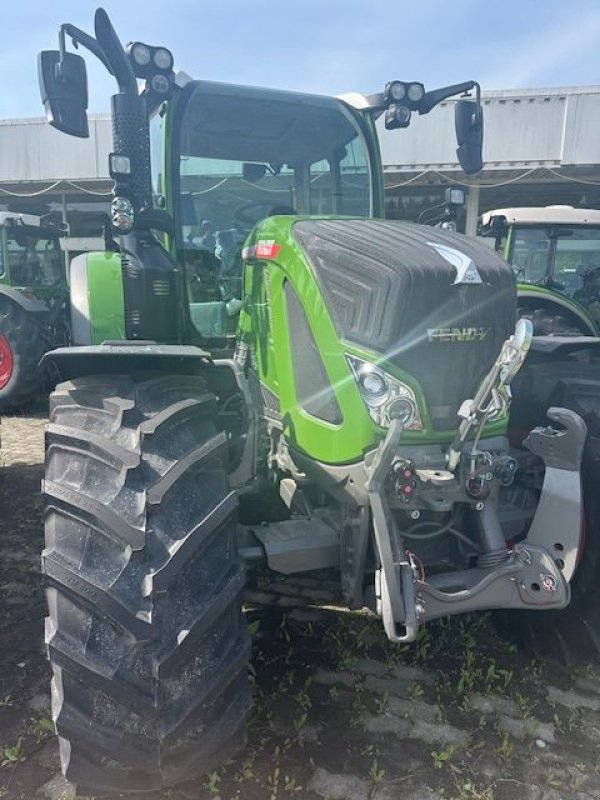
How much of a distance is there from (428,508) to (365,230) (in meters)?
1.10

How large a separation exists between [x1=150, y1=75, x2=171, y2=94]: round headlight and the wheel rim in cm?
567

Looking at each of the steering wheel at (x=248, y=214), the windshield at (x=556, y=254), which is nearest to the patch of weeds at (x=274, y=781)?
the steering wheel at (x=248, y=214)

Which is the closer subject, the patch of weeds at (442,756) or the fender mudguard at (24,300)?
the patch of weeds at (442,756)

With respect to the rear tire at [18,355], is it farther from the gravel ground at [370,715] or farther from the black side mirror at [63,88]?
the black side mirror at [63,88]

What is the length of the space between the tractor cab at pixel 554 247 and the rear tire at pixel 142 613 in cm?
683

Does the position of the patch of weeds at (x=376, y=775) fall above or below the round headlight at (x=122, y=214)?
below

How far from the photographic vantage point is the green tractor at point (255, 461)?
1.91 m

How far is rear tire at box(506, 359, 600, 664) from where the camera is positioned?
281cm

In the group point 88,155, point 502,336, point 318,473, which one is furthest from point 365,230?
point 88,155

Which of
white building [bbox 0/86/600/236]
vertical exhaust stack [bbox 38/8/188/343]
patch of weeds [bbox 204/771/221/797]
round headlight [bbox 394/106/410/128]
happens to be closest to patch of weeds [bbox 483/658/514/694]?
patch of weeds [bbox 204/771/221/797]

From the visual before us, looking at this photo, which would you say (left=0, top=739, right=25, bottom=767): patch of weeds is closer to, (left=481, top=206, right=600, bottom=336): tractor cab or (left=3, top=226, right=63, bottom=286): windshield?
(left=481, top=206, right=600, bottom=336): tractor cab

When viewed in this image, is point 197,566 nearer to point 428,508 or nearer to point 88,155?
point 428,508

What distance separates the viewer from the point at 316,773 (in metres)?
2.31

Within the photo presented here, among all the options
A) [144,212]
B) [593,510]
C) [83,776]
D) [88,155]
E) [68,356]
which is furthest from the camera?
[88,155]
